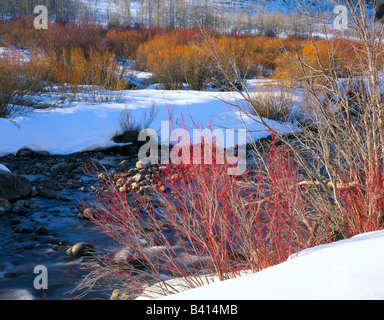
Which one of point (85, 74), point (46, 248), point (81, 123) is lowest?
point (46, 248)

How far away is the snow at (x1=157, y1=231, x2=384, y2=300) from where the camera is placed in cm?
148

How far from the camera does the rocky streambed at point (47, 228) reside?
307 cm

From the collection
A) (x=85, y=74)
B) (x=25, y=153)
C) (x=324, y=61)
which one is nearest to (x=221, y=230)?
(x=25, y=153)

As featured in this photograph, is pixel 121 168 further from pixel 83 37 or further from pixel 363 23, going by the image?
pixel 83 37

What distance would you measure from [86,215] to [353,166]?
9.05 feet

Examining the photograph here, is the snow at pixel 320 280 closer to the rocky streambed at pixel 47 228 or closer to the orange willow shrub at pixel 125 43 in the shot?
the rocky streambed at pixel 47 228

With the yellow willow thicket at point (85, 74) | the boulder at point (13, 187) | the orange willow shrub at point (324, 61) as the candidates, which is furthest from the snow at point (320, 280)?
the yellow willow thicket at point (85, 74)

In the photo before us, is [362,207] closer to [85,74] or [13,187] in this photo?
[13,187]

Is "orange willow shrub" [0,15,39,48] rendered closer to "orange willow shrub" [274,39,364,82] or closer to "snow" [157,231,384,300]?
"orange willow shrub" [274,39,364,82]

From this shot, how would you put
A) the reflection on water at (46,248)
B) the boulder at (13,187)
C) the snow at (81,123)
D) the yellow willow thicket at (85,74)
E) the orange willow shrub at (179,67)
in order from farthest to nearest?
the orange willow shrub at (179,67)
the yellow willow thicket at (85,74)
the snow at (81,123)
the boulder at (13,187)
the reflection on water at (46,248)

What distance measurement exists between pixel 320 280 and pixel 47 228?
3.13 m

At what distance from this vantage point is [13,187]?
179 inches

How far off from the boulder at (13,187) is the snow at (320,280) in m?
3.32
